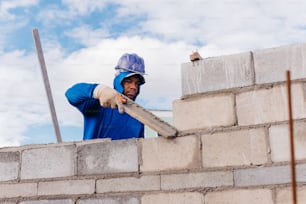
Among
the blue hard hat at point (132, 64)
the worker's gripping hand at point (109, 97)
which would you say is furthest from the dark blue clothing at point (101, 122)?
the blue hard hat at point (132, 64)

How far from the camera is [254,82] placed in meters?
3.07

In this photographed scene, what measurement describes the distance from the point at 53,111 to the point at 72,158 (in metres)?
2.00

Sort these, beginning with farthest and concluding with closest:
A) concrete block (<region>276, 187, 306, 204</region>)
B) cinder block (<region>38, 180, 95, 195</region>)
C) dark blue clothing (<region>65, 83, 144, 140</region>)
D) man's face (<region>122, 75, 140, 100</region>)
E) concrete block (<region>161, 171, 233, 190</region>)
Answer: man's face (<region>122, 75, 140, 100</region>)
dark blue clothing (<region>65, 83, 144, 140</region>)
cinder block (<region>38, 180, 95, 195</region>)
concrete block (<region>161, 171, 233, 190</region>)
concrete block (<region>276, 187, 306, 204</region>)

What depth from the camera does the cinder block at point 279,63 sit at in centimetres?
297

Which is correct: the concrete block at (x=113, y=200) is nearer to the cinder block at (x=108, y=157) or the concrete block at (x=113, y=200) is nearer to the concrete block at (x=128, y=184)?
the concrete block at (x=128, y=184)

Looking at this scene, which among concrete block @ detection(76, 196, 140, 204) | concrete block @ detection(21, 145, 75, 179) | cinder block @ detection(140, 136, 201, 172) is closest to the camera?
cinder block @ detection(140, 136, 201, 172)

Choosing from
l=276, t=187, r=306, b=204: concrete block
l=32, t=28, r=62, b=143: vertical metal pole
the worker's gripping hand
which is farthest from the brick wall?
l=32, t=28, r=62, b=143: vertical metal pole

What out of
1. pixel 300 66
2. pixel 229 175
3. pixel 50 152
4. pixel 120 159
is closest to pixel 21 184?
pixel 50 152

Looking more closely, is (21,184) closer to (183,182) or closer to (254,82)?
(183,182)

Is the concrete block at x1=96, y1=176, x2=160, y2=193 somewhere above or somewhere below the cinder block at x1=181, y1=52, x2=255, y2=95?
below

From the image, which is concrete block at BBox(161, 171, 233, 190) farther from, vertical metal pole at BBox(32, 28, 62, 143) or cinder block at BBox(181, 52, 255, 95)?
vertical metal pole at BBox(32, 28, 62, 143)

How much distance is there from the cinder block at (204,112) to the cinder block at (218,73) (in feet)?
0.23

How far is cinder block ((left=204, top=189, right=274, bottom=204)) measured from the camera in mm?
2910

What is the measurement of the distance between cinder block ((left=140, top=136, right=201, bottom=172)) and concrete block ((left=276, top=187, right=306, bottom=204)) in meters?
0.57
